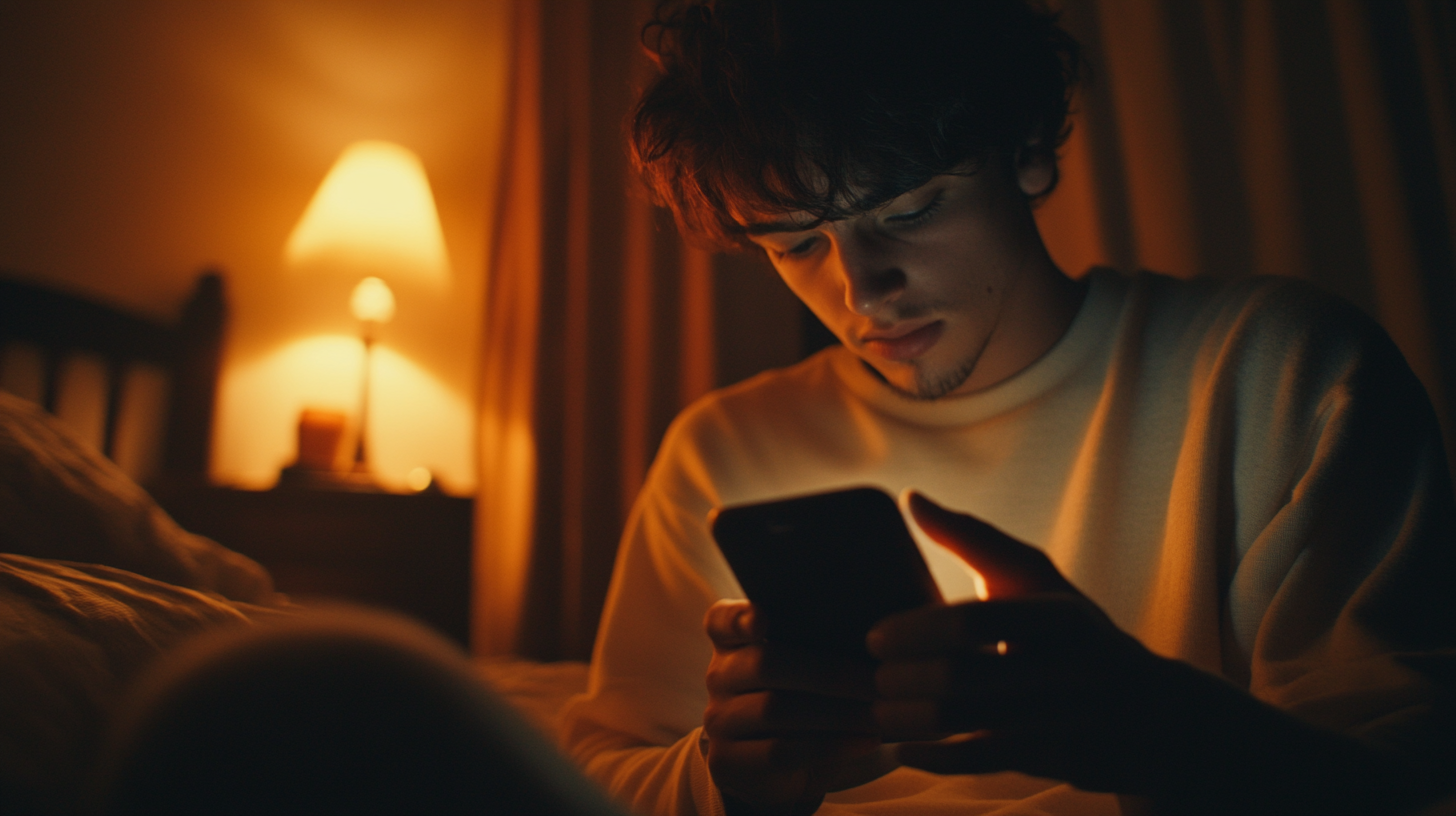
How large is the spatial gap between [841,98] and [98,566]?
32.7 inches

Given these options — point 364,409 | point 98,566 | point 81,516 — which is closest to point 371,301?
point 364,409

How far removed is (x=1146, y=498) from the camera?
31.0 inches

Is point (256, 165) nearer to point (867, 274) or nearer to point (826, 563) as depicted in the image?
point (867, 274)

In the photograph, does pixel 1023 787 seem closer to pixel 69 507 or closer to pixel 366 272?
pixel 69 507

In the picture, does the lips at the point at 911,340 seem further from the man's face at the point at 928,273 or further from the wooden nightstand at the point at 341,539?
the wooden nightstand at the point at 341,539

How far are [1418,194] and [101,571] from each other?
186 cm

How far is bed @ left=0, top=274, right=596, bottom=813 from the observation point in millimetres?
390

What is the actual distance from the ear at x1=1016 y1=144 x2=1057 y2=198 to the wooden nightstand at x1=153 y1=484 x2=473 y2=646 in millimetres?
1384

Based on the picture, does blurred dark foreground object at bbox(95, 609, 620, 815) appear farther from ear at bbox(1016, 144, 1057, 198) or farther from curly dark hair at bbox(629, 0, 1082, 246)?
ear at bbox(1016, 144, 1057, 198)

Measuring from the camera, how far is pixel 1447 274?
1179 mm

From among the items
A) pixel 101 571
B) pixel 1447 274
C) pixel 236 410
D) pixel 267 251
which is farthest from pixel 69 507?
pixel 1447 274

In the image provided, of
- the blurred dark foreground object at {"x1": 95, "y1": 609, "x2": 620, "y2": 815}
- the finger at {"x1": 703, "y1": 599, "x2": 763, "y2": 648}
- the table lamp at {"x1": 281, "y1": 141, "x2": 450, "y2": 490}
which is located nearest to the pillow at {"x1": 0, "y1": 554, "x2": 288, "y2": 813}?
the blurred dark foreground object at {"x1": 95, "y1": 609, "x2": 620, "y2": 815}

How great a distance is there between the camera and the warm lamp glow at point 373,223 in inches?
65.7

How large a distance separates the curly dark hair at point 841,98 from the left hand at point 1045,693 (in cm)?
50
